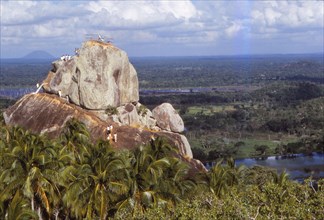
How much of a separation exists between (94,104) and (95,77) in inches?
104

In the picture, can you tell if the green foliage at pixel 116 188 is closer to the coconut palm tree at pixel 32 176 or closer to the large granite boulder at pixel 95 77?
the coconut palm tree at pixel 32 176

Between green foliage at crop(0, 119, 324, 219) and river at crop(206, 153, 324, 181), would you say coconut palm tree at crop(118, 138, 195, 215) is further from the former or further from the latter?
river at crop(206, 153, 324, 181)

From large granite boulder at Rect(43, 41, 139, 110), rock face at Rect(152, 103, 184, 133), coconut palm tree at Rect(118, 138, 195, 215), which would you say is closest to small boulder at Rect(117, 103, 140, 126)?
large granite boulder at Rect(43, 41, 139, 110)

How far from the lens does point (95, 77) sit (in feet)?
167

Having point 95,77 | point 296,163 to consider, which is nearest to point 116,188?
point 95,77

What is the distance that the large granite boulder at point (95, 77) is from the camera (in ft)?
167

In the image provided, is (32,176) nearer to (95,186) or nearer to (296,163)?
(95,186)

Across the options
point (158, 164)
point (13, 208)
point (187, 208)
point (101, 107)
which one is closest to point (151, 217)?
point (187, 208)

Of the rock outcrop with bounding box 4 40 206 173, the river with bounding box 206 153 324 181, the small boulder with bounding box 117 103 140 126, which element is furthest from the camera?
the river with bounding box 206 153 324 181

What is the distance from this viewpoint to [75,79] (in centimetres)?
5216

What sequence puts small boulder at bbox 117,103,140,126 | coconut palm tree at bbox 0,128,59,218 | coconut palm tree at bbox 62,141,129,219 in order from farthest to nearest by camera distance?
small boulder at bbox 117,103,140,126 < coconut palm tree at bbox 62,141,129,219 < coconut palm tree at bbox 0,128,59,218

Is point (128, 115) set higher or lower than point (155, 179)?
higher

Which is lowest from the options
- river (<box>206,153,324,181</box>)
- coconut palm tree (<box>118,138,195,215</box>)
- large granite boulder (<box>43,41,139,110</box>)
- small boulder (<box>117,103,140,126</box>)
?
river (<box>206,153,324,181</box>)

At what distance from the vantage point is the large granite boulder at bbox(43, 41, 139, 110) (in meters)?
50.9
